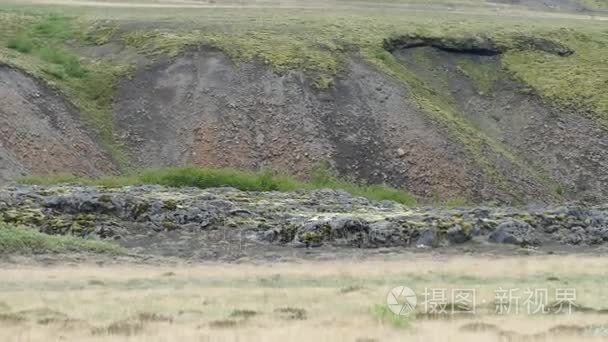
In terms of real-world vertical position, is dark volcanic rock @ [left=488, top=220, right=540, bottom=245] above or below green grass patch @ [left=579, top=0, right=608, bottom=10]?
below

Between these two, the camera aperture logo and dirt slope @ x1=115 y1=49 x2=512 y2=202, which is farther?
dirt slope @ x1=115 y1=49 x2=512 y2=202

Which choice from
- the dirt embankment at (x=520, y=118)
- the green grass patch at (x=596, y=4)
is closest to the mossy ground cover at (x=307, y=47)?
the dirt embankment at (x=520, y=118)

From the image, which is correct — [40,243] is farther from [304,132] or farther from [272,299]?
[304,132]

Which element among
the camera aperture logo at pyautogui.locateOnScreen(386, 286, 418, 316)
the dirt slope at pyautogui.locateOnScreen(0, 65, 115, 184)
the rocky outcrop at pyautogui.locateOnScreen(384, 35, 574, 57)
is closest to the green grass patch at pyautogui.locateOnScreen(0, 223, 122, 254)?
the dirt slope at pyautogui.locateOnScreen(0, 65, 115, 184)

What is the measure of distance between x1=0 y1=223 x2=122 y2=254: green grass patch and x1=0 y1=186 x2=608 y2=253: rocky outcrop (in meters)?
1.73

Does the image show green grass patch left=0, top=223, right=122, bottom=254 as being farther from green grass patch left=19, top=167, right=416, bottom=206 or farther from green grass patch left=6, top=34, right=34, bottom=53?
green grass patch left=6, top=34, right=34, bottom=53

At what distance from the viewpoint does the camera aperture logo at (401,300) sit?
65.4 ft

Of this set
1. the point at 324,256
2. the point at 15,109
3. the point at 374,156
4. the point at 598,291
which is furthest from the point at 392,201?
the point at 598,291

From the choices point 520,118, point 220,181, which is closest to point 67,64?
point 220,181

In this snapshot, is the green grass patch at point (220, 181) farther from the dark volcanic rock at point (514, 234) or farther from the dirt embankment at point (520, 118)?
the dirt embankment at point (520, 118)

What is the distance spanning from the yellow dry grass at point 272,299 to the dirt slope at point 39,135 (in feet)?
60.5

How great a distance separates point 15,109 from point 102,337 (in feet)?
116

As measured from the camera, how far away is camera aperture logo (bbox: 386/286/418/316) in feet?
65.4

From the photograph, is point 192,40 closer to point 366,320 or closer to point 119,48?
point 119,48
